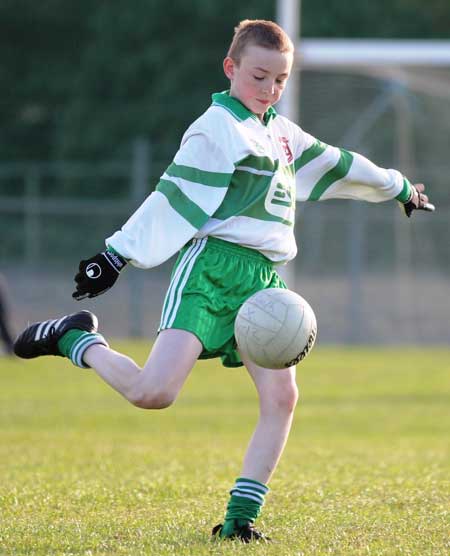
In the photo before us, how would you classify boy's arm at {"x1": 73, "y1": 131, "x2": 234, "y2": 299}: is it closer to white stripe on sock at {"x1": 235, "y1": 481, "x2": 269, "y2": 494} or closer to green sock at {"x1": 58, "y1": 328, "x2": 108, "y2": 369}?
green sock at {"x1": 58, "y1": 328, "x2": 108, "y2": 369}

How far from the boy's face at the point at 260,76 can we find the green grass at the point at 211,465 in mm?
1639

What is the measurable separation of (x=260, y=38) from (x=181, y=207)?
72 centimetres

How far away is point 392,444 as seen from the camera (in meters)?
9.41

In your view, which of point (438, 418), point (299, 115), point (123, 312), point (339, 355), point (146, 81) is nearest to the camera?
point (438, 418)

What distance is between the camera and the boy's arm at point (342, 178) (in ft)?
17.0

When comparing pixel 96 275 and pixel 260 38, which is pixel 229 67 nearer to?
pixel 260 38

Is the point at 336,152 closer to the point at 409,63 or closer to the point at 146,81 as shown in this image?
the point at 409,63

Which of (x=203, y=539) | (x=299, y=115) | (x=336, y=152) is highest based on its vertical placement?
(x=299, y=115)

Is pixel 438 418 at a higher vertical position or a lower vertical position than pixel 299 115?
lower

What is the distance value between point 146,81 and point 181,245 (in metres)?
30.9

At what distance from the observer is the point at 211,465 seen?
734cm

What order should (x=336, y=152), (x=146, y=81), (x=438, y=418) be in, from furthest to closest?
1. (x=146, y=81)
2. (x=438, y=418)
3. (x=336, y=152)

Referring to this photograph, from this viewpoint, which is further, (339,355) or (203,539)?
(339,355)

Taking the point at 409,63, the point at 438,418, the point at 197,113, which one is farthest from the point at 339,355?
the point at 197,113
